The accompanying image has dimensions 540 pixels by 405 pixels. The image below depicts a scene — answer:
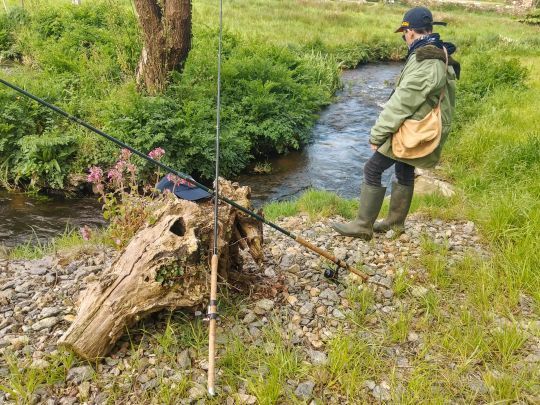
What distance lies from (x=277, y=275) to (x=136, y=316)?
1.53 m

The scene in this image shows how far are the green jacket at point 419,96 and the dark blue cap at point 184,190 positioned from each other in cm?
190

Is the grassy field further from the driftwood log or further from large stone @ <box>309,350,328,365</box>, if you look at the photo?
the driftwood log

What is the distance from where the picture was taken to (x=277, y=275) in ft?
14.4

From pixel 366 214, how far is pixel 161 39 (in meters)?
6.12

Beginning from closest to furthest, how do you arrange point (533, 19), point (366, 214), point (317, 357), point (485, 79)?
point (317, 357)
point (366, 214)
point (485, 79)
point (533, 19)

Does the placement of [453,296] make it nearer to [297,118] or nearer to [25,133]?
[297,118]

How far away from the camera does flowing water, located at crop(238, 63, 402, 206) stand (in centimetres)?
899

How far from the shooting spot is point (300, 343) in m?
3.52

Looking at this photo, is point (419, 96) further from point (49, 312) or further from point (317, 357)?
point (49, 312)

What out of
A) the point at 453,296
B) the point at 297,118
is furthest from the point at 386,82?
the point at 453,296

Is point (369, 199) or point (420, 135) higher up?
point (420, 135)

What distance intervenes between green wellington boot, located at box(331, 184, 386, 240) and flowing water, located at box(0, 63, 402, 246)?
130 inches

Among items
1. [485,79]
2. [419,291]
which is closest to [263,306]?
[419,291]

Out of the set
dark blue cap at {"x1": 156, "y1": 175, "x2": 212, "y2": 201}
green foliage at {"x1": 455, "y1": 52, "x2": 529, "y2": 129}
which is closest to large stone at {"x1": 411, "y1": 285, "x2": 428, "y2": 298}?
dark blue cap at {"x1": 156, "y1": 175, "x2": 212, "y2": 201}
